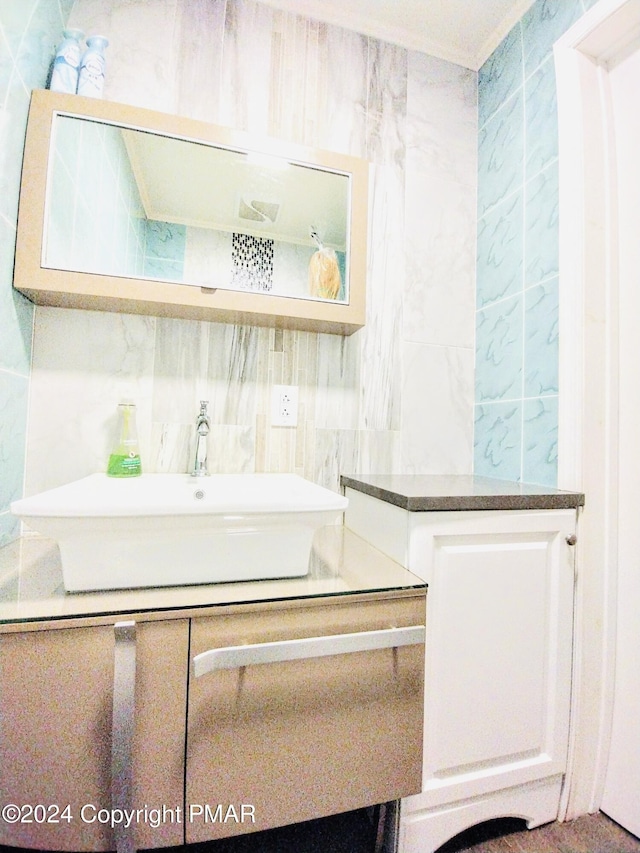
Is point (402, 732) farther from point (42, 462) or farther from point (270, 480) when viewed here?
point (42, 462)

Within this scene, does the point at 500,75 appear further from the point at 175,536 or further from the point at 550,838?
the point at 550,838

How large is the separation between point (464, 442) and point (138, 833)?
1260 millimetres

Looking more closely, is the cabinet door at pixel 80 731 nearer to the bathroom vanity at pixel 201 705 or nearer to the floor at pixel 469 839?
the bathroom vanity at pixel 201 705

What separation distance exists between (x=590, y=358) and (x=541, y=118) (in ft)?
2.49

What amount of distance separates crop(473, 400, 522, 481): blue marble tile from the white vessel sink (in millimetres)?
738

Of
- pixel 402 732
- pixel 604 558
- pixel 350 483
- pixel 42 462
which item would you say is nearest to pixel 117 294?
pixel 42 462

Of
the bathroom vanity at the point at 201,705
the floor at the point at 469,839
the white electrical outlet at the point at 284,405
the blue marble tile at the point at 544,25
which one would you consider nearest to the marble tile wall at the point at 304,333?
the white electrical outlet at the point at 284,405

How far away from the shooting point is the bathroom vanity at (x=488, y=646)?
0.89 metres

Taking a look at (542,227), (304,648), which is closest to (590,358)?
(542,227)

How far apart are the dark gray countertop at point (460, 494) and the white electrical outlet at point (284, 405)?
26cm

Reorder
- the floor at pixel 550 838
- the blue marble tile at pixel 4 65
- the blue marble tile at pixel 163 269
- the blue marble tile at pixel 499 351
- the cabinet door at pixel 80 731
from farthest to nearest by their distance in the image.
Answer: the blue marble tile at pixel 499 351 < the blue marble tile at pixel 163 269 < the floor at pixel 550 838 < the blue marble tile at pixel 4 65 < the cabinet door at pixel 80 731

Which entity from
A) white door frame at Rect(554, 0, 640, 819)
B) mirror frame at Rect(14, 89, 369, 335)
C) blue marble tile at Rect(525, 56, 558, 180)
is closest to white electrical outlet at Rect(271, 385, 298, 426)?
mirror frame at Rect(14, 89, 369, 335)

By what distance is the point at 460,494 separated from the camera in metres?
0.93

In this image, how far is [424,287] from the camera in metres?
1.42
